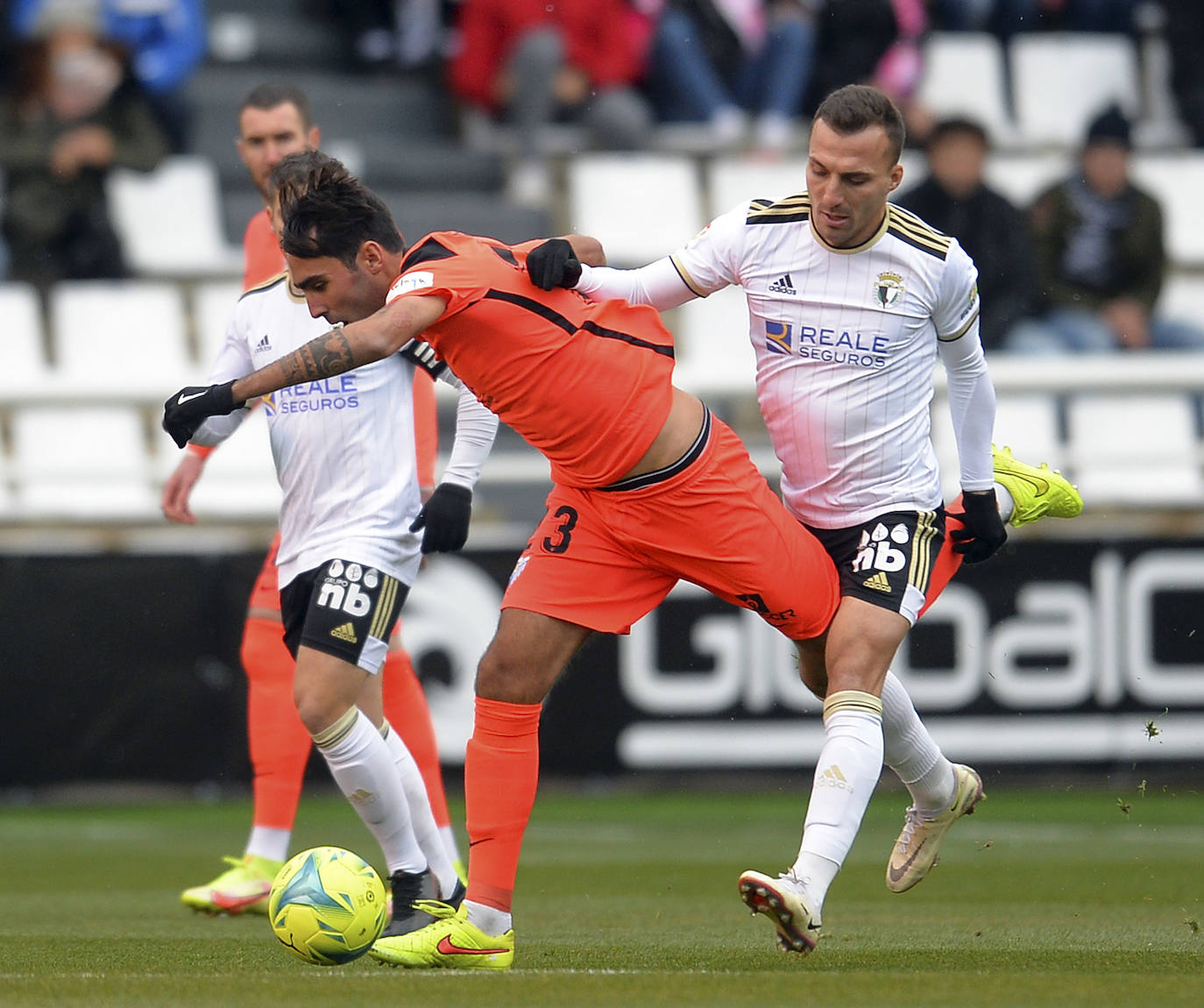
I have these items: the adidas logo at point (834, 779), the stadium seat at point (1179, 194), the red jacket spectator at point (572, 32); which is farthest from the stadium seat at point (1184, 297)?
the adidas logo at point (834, 779)

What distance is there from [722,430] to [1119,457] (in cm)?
575

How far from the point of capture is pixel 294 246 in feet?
17.3

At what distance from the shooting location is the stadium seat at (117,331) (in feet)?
38.6

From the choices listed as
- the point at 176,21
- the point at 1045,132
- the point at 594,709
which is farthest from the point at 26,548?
the point at 1045,132

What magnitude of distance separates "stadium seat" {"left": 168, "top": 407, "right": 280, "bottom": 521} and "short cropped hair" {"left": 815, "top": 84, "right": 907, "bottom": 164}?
220 inches

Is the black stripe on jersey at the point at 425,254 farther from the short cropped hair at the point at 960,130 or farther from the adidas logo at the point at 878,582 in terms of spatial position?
the short cropped hair at the point at 960,130

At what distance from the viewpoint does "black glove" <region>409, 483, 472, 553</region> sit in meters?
5.90

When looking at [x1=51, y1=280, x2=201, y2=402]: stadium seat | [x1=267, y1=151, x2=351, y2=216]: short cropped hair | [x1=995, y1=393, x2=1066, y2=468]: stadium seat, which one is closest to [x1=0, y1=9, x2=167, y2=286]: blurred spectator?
[x1=51, y1=280, x2=201, y2=402]: stadium seat

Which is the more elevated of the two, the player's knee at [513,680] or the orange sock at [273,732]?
the player's knee at [513,680]

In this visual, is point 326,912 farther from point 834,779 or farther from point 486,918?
point 834,779

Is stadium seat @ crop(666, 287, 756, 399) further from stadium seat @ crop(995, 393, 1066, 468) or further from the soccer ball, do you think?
the soccer ball

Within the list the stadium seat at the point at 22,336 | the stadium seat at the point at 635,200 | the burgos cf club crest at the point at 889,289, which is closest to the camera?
the burgos cf club crest at the point at 889,289

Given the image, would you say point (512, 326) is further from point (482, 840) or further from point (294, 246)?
point (482, 840)

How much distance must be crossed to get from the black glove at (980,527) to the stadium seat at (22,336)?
710cm
